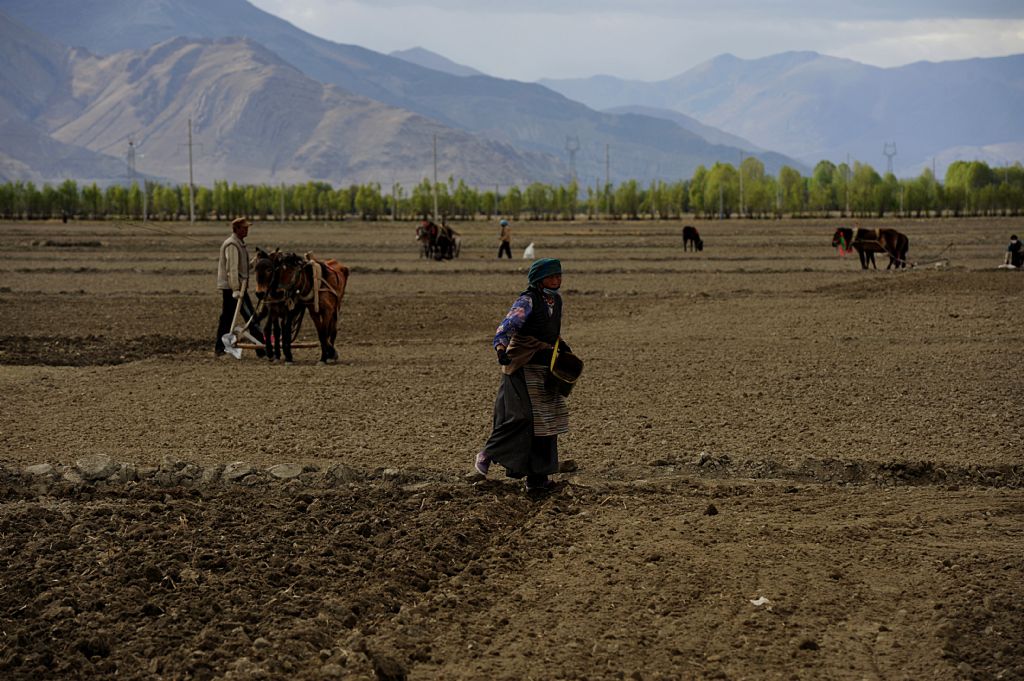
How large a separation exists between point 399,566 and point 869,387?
7804 mm

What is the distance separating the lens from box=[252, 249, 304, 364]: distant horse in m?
16.2

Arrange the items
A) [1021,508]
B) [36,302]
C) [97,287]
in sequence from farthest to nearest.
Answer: [97,287]
[36,302]
[1021,508]

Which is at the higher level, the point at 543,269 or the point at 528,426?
the point at 543,269

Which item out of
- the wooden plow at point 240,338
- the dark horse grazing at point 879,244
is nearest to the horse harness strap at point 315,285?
the wooden plow at point 240,338

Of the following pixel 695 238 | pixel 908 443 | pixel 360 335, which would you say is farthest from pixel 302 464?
pixel 695 238

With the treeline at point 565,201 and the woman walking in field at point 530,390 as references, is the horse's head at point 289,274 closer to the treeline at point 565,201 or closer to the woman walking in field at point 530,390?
the woman walking in field at point 530,390

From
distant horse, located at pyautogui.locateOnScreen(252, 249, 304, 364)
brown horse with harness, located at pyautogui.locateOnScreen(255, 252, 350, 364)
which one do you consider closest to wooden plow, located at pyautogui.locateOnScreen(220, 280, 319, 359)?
distant horse, located at pyautogui.locateOnScreen(252, 249, 304, 364)

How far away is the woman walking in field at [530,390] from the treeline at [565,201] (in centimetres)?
10051

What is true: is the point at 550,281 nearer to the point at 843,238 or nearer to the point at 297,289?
the point at 297,289

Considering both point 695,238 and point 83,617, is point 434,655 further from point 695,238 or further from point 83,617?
point 695,238

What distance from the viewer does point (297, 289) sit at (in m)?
16.3

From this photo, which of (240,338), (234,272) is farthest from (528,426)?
(240,338)

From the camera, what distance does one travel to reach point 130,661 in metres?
6.58

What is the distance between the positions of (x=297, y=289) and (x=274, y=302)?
1.17 ft
